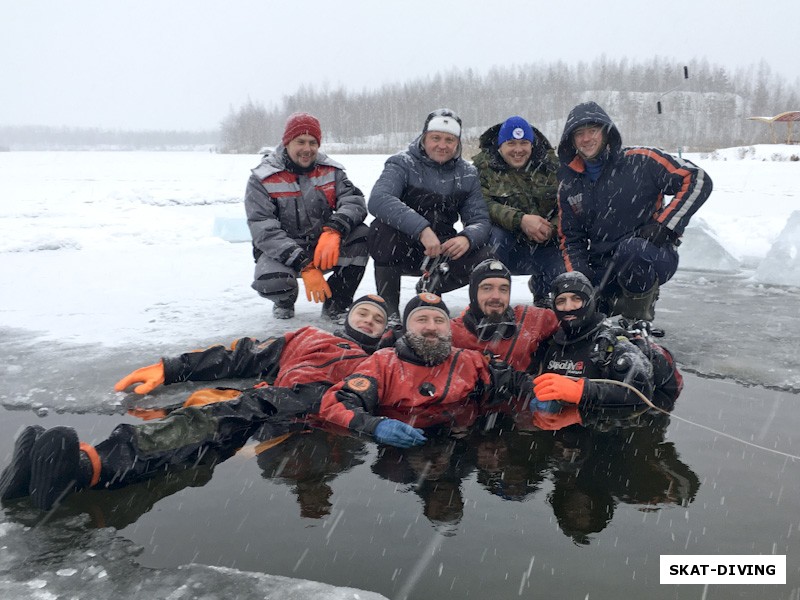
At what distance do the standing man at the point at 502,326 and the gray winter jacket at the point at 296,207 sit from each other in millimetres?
1658

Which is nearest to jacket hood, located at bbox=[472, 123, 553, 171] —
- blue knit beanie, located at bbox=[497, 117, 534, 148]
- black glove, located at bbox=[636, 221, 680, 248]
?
blue knit beanie, located at bbox=[497, 117, 534, 148]

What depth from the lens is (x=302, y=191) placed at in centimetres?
555

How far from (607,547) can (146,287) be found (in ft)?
19.7

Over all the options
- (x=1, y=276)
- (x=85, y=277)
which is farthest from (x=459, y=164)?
(x=1, y=276)

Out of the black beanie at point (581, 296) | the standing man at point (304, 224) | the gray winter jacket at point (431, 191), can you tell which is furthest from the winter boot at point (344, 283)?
the black beanie at point (581, 296)

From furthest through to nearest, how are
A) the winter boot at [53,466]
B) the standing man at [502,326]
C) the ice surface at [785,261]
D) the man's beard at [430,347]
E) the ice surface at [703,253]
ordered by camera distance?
the ice surface at [703,253] < the ice surface at [785,261] < the standing man at [502,326] < the man's beard at [430,347] < the winter boot at [53,466]

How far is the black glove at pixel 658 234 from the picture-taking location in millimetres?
4621

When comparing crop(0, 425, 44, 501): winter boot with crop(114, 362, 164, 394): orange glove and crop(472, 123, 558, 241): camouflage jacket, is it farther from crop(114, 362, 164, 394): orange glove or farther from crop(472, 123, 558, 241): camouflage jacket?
crop(472, 123, 558, 241): camouflage jacket

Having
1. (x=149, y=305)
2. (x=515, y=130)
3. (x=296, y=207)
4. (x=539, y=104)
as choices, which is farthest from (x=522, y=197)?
(x=539, y=104)

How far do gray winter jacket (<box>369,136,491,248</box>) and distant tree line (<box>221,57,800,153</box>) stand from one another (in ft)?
163

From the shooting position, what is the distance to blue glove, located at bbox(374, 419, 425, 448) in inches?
119

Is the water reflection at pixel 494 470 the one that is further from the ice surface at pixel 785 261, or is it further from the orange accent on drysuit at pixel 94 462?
the ice surface at pixel 785 261

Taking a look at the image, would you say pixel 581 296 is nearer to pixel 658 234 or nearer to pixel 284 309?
pixel 658 234

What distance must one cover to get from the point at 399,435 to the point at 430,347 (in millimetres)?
685
